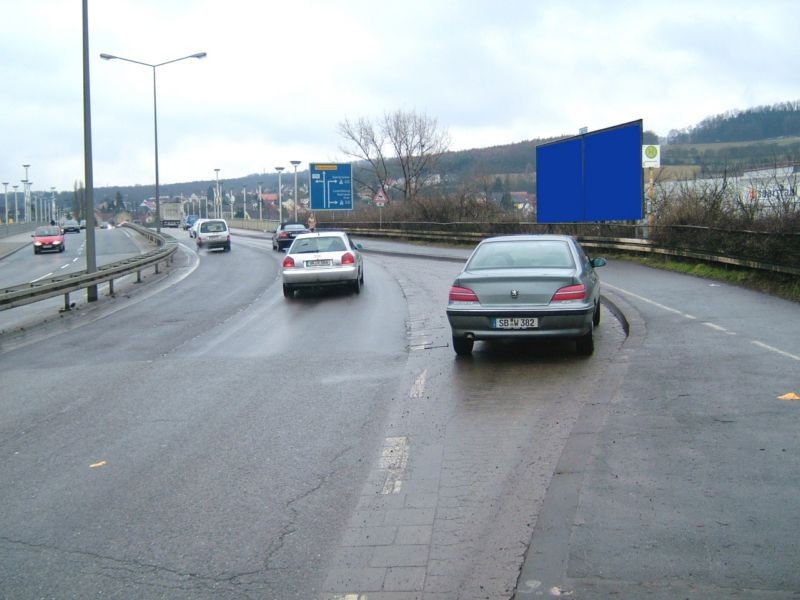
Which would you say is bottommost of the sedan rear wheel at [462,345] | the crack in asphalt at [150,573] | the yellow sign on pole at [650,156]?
the crack in asphalt at [150,573]

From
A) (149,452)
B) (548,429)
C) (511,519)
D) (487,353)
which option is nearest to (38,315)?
(487,353)

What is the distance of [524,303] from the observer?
10391mm

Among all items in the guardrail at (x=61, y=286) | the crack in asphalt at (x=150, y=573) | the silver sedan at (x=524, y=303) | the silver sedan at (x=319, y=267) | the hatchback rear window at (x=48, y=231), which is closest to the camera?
the crack in asphalt at (x=150, y=573)

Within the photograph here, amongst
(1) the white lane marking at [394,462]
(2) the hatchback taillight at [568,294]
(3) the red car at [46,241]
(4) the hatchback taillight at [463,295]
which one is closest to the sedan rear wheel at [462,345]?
(4) the hatchback taillight at [463,295]

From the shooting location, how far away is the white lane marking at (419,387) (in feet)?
29.3

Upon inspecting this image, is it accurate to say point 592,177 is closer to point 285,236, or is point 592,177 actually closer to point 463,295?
point 285,236

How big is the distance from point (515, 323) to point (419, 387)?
1741mm

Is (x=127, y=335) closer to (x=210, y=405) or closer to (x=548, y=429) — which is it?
(x=210, y=405)

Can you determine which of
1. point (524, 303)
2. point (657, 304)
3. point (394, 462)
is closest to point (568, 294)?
point (524, 303)

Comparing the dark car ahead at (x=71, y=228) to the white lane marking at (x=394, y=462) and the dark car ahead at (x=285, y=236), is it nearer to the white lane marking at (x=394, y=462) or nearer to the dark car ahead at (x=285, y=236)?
the dark car ahead at (x=285, y=236)

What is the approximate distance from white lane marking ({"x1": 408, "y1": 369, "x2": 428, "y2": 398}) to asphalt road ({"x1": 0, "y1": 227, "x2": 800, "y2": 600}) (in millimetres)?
33

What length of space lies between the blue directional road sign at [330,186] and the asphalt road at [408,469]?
152 feet

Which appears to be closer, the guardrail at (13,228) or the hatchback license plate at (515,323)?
the hatchback license plate at (515,323)

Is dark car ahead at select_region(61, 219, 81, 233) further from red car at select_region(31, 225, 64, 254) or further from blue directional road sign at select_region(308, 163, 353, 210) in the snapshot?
blue directional road sign at select_region(308, 163, 353, 210)
